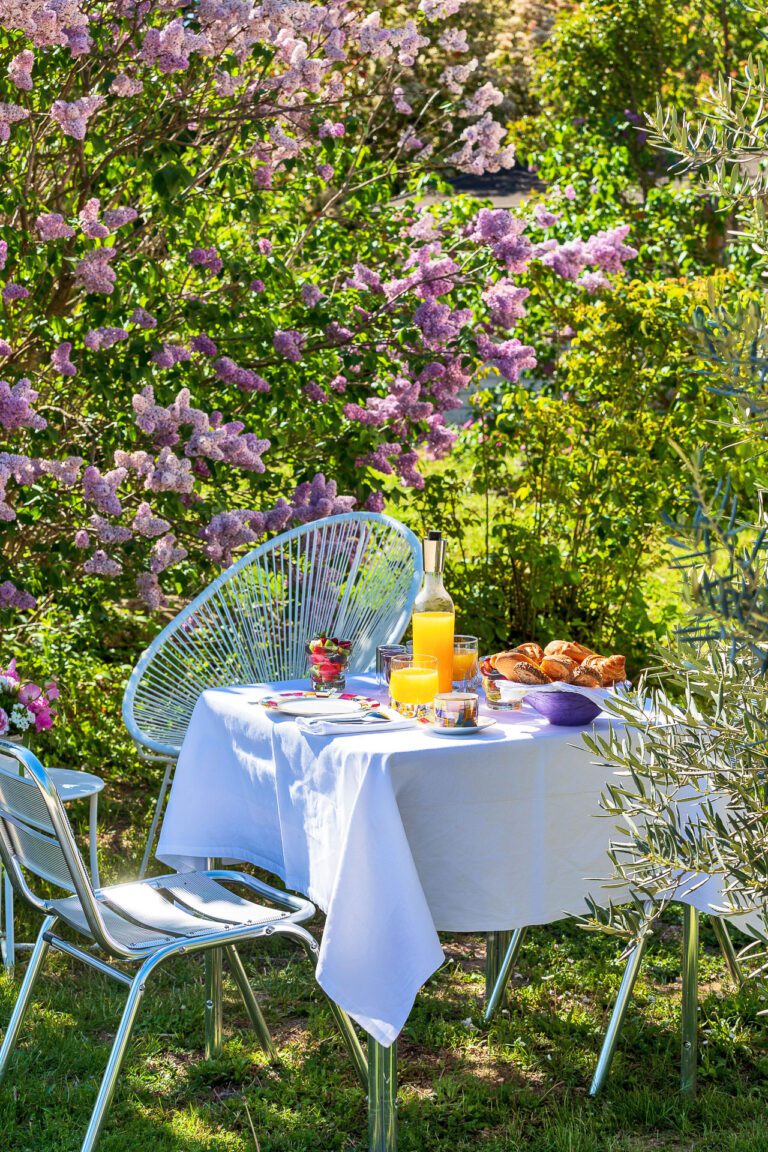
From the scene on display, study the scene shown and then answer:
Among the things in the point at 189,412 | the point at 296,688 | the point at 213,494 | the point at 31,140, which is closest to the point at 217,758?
the point at 296,688

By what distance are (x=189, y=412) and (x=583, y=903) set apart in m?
1.98

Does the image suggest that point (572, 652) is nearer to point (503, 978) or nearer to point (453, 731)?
point (453, 731)

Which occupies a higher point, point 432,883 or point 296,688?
point 296,688

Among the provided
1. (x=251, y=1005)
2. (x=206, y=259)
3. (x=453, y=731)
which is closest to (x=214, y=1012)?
(x=251, y=1005)

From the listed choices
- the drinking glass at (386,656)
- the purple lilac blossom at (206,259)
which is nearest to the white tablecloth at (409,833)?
the drinking glass at (386,656)

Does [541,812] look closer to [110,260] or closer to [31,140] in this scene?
[110,260]

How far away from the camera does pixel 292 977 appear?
11.4ft

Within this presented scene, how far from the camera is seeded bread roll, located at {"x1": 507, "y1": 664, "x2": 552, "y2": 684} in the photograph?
2953mm

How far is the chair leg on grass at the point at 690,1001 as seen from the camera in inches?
111

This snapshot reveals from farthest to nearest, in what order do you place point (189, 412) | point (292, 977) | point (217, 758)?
point (189, 412), point (292, 977), point (217, 758)

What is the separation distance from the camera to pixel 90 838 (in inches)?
146

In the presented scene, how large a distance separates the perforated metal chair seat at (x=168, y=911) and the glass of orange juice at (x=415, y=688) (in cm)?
45

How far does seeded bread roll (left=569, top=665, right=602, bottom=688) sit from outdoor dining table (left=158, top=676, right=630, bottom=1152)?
0.36 feet

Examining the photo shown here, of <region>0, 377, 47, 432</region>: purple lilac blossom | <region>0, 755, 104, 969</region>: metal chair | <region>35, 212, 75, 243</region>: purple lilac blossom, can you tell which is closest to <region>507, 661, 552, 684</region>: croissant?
<region>0, 755, 104, 969</region>: metal chair
